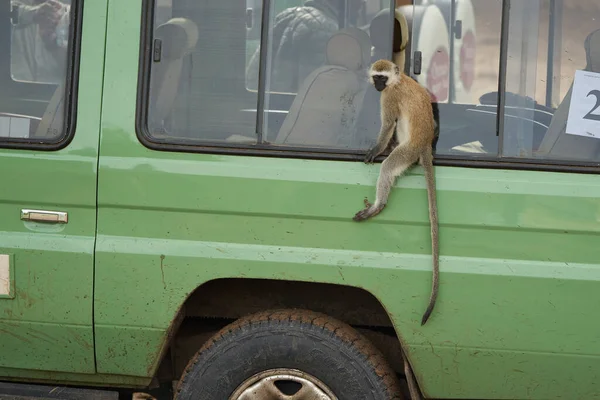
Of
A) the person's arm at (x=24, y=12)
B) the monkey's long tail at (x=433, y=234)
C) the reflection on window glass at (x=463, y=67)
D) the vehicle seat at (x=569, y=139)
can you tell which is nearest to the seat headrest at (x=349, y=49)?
the reflection on window glass at (x=463, y=67)

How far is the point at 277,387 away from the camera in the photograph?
4.06 metres

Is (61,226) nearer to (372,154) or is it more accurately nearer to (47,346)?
(47,346)

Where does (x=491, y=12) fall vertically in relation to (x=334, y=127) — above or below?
above

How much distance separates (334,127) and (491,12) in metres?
0.79

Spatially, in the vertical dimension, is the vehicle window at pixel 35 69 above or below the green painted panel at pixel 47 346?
above

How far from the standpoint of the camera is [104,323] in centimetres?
401

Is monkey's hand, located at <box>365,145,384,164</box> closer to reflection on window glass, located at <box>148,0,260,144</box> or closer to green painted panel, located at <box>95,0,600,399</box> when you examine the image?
green painted panel, located at <box>95,0,600,399</box>

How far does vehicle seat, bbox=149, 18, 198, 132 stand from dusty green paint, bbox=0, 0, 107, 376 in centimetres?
23

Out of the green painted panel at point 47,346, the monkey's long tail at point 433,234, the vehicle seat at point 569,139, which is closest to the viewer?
the monkey's long tail at point 433,234

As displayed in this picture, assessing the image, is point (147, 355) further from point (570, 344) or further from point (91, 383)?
point (570, 344)

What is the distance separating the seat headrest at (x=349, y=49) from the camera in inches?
158

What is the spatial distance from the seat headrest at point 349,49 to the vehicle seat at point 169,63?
57 cm

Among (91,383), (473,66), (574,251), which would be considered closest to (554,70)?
(473,66)

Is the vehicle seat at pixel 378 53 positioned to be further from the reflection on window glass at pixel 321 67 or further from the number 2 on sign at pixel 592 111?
the number 2 on sign at pixel 592 111
